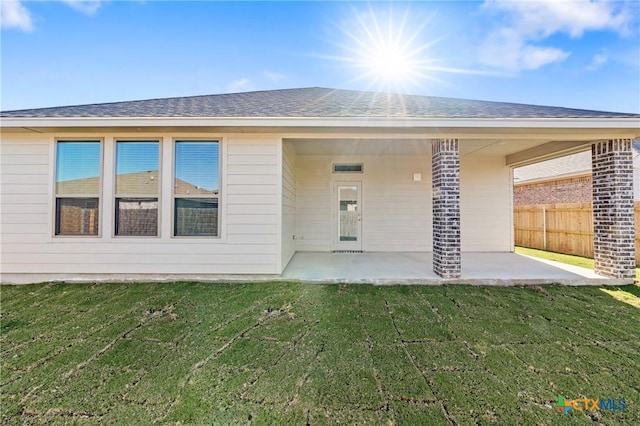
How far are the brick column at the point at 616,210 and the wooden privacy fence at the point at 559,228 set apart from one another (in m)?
2.47

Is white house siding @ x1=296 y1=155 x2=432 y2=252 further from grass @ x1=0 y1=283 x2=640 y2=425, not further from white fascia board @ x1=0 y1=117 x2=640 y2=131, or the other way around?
grass @ x1=0 y1=283 x2=640 y2=425

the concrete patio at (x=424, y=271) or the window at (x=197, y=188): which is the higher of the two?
the window at (x=197, y=188)

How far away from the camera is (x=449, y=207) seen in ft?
14.9

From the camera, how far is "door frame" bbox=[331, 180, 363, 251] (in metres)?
7.53

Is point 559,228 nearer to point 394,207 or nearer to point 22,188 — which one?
point 394,207

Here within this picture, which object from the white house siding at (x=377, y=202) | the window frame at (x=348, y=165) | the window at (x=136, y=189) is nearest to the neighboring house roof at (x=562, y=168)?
the white house siding at (x=377, y=202)

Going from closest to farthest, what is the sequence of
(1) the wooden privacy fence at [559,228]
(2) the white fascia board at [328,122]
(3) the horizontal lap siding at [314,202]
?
(2) the white fascia board at [328,122]
(1) the wooden privacy fence at [559,228]
(3) the horizontal lap siding at [314,202]

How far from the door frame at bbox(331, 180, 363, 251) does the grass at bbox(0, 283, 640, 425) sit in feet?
11.8

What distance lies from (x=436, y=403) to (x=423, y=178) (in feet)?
21.8

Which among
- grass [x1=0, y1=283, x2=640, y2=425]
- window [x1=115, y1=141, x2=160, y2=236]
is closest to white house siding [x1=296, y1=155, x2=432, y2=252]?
grass [x1=0, y1=283, x2=640, y2=425]

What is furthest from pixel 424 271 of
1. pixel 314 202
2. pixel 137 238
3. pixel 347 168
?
pixel 137 238

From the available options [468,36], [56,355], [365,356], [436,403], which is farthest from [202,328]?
[468,36]

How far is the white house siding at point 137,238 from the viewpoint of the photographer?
4520mm

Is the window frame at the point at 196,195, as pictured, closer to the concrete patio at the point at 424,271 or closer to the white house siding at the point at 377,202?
the concrete patio at the point at 424,271
